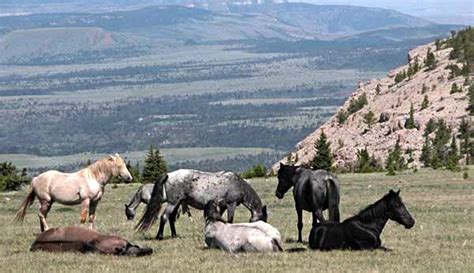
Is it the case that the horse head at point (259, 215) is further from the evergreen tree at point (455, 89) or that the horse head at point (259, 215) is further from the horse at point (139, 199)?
the evergreen tree at point (455, 89)

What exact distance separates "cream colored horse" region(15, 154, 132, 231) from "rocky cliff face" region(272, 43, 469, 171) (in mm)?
32548

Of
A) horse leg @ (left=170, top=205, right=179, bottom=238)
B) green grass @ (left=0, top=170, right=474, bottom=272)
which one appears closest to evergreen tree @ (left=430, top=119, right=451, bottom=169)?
green grass @ (left=0, top=170, right=474, bottom=272)

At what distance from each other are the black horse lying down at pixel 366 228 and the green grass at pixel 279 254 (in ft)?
1.15

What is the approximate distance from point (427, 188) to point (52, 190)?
16.8m

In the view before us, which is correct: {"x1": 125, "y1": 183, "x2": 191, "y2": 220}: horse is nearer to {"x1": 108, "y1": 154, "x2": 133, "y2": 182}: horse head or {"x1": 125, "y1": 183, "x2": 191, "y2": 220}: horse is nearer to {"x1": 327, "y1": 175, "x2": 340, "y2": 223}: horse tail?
{"x1": 108, "y1": 154, "x2": 133, "y2": 182}: horse head

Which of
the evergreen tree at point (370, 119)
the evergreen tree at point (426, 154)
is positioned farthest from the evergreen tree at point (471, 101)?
the evergreen tree at point (370, 119)

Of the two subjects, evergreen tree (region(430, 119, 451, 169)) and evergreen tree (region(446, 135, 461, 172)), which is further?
evergreen tree (region(430, 119, 451, 169))

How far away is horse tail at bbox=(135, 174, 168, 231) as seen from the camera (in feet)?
66.5

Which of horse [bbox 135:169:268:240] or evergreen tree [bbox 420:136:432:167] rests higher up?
horse [bbox 135:169:268:240]

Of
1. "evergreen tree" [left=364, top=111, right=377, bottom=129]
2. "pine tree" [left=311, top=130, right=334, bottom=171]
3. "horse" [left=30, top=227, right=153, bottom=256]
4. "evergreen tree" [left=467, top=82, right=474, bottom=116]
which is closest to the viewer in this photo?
"horse" [left=30, top=227, right=153, bottom=256]

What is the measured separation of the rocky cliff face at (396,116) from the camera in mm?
58375

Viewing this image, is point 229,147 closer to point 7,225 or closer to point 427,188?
point 427,188

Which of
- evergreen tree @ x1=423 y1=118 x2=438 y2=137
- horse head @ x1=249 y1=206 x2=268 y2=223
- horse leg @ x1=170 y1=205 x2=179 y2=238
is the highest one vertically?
horse head @ x1=249 y1=206 x2=268 y2=223

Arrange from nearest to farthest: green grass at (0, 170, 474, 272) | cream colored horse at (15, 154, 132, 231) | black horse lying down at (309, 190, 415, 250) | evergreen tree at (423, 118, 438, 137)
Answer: green grass at (0, 170, 474, 272) → black horse lying down at (309, 190, 415, 250) → cream colored horse at (15, 154, 132, 231) → evergreen tree at (423, 118, 438, 137)
